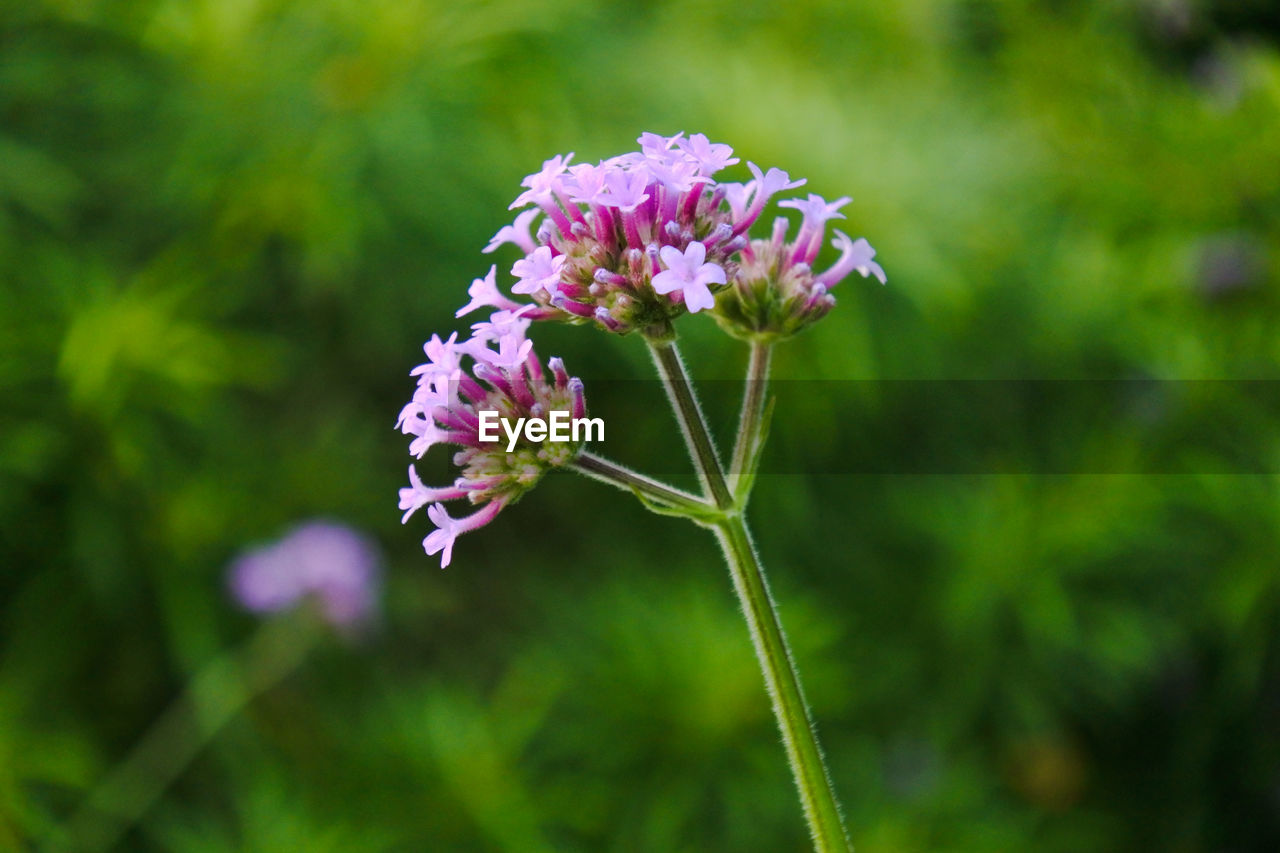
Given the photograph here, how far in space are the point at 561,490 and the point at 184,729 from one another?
602mm

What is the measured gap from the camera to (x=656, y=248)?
1.52 feet

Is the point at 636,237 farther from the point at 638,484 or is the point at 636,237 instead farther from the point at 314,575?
the point at 314,575

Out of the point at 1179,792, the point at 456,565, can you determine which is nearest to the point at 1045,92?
the point at 1179,792

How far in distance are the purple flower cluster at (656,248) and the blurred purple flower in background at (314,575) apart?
84 cm

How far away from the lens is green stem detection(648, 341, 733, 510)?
1.48 feet

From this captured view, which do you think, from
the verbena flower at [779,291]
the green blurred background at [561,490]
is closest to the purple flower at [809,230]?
the verbena flower at [779,291]

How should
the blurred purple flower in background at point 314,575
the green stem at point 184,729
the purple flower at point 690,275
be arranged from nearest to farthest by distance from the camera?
the purple flower at point 690,275
the green stem at point 184,729
the blurred purple flower in background at point 314,575

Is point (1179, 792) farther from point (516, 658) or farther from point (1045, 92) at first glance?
point (1045, 92)

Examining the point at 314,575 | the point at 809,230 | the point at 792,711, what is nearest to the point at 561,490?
the point at 314,575

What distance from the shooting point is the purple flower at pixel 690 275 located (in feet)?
1.36

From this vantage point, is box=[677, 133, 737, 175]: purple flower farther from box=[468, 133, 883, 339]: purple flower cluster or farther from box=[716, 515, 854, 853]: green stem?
box=[716, 515, 854, 853]: green stem

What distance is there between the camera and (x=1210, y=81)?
185cm

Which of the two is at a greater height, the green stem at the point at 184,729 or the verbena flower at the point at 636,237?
the verbena flower at the point at 636,237

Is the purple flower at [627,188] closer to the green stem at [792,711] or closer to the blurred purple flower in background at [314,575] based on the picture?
the green stem at [792,711]
